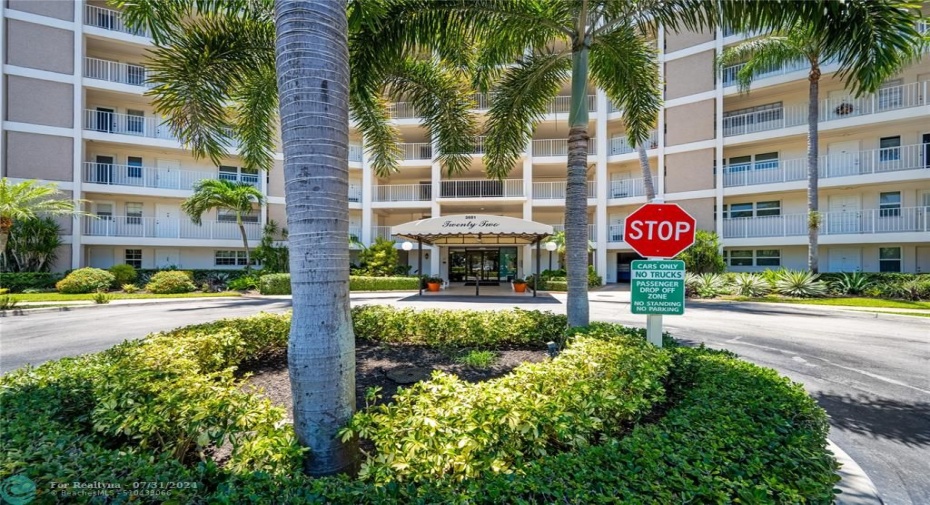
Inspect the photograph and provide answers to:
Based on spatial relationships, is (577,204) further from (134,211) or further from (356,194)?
(134,211)

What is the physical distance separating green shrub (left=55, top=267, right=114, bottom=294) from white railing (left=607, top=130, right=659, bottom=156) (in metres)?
27.9

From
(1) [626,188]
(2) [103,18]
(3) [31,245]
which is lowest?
(3) [31,245]

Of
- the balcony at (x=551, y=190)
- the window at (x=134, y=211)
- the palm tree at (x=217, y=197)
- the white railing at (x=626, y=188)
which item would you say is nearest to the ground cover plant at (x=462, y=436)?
the palm tree at (x=217, y=197)

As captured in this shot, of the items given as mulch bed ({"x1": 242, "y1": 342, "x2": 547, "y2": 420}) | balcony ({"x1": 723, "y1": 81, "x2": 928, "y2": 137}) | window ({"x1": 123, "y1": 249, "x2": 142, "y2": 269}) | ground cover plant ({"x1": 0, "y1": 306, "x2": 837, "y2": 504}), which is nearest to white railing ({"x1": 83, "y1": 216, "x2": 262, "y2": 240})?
window ({"x1": 123, "y1": 249, "x2": 142, "y2": 269})

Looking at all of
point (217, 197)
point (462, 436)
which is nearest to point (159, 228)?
point (217, 197)

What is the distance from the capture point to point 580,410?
2836 mm

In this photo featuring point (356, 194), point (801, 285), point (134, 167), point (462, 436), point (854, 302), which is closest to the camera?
point (462, 436)

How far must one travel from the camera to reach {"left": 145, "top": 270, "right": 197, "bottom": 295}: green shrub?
59.4 ft

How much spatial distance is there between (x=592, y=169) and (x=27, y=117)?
30808 mm

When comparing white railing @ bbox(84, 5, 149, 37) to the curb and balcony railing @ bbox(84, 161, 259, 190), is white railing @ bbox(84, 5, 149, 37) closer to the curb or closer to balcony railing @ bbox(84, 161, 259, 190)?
balcony railing @ bbox(84, 161, 259, 190)

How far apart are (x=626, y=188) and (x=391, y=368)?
21656 mm

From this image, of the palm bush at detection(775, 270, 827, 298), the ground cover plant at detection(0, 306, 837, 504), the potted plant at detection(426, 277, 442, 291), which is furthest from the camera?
the potted plant at detection(426, 277, 442, 291)

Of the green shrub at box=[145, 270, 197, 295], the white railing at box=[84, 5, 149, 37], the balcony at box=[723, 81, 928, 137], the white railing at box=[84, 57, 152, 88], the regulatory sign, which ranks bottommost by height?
the green shrub at box=[145, 270, 197, 295]

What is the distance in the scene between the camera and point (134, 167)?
69.8 feet
